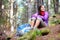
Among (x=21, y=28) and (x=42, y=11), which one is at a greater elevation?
(x=42, y=11)

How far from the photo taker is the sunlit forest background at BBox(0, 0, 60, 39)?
5678 millimetres

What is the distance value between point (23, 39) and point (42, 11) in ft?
6.01

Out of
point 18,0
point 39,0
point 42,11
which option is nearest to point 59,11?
point 39,0

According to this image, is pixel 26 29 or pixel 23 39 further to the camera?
pixel 26 29

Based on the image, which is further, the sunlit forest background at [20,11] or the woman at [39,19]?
the woman at [39,19]

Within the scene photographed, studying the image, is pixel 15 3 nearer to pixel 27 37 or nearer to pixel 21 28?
pixel 21 28

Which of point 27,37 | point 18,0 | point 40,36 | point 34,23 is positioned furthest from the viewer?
point 18,0

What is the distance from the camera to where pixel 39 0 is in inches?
610

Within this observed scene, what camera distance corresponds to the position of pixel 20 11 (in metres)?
23.8

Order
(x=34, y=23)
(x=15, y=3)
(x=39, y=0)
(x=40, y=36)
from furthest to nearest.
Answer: (x=15, y=3)
(x=39, y=0)
(x=34, y=23)
(x=40, y=36)

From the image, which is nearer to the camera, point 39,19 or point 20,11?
point 39,19

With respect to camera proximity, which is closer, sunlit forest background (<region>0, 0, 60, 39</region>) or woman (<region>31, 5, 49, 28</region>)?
sunlit forest background (<region>0, 0, 60, 39</region>)

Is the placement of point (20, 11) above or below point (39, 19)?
below

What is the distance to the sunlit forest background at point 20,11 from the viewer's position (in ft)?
18.6
